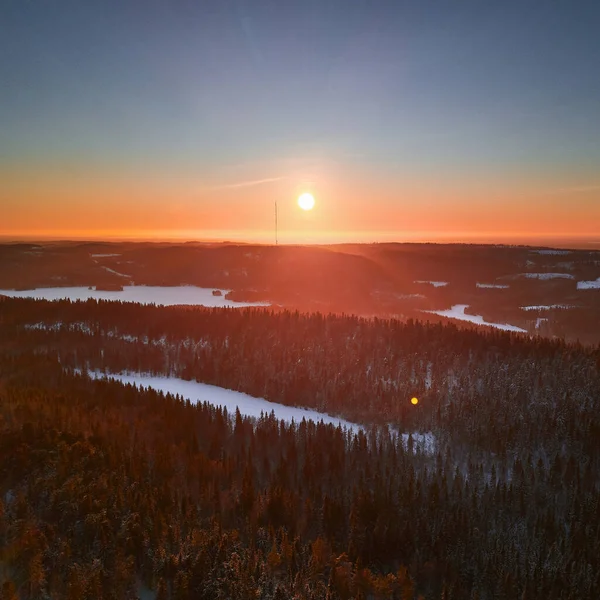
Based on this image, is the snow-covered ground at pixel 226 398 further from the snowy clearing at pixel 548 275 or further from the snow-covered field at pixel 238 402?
the snowy clearing at pixel 548 275

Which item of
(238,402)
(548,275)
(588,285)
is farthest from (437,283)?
(238,402)

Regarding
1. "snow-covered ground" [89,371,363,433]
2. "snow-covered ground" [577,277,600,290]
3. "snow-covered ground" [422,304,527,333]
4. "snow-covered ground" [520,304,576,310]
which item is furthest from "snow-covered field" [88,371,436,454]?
"snow-covered ground" [577,277,600,290]

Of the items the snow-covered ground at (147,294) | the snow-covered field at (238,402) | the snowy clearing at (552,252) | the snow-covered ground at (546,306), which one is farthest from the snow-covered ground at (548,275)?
the snow-covered field at (238,402)

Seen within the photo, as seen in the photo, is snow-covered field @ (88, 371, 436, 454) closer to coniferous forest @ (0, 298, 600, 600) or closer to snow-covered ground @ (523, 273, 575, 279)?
coniferous forest @ (0, 298, 600, 600)

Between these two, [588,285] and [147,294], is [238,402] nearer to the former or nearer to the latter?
[147,294]

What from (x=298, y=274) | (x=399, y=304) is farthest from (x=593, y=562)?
(x=298, y=274)
